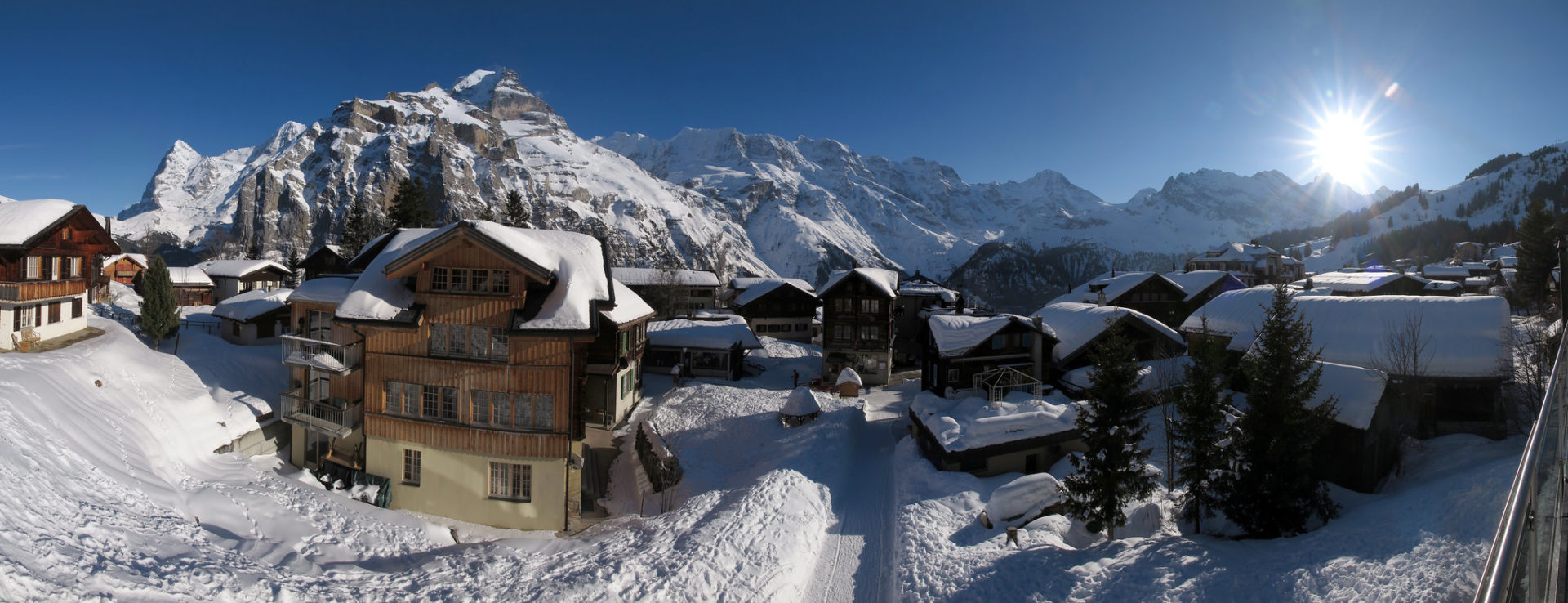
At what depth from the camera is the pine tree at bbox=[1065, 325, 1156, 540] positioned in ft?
56.6

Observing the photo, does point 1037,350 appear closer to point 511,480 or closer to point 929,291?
point 929,291

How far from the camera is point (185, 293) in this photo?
5731 centimetres

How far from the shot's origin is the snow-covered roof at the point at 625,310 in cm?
2516

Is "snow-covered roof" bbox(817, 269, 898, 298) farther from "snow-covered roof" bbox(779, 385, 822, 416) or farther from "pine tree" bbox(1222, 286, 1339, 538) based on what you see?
"pine tree" bbox(1222, 286, 1339, 538)

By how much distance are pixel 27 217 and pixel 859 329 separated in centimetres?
3991

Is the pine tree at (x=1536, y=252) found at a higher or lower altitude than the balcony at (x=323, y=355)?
higher

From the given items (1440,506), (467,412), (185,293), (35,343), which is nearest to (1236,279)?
(1440,506)

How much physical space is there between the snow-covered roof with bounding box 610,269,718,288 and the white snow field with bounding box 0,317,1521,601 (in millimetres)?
43247

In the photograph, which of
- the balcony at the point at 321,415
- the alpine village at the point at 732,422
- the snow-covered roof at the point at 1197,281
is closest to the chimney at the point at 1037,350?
the alpine village at the point at 732,422

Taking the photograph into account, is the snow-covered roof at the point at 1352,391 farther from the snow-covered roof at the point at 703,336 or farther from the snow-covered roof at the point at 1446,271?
the snow-covered roof at the point at 1446,271

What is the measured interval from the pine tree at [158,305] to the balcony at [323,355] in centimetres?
1186

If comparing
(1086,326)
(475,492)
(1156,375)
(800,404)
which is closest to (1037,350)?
(1086,326)

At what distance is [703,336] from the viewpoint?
4003 centimetres

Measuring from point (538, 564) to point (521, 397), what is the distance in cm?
717
